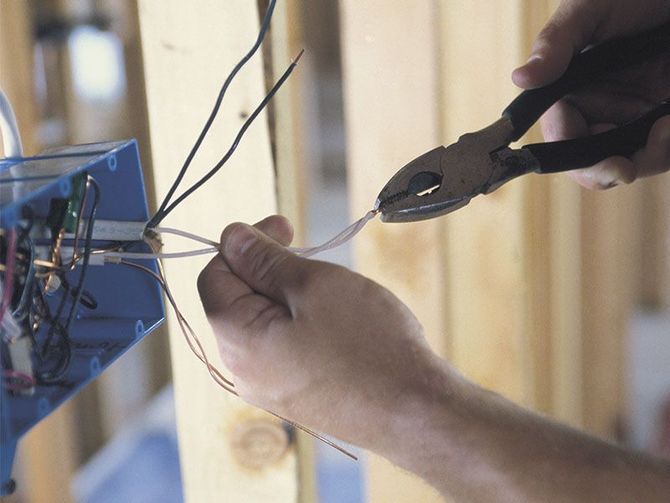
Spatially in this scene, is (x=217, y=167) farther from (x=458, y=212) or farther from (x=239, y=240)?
(x=458, y=212)

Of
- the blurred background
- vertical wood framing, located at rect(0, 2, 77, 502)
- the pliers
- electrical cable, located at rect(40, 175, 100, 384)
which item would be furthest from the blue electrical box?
vertical wood framing, located at rect(0, 2, 77, 502)

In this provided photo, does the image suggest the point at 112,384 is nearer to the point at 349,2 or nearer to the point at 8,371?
the point at 349,2

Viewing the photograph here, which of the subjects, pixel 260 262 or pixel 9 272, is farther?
pixel 260 262

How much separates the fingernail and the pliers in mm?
98

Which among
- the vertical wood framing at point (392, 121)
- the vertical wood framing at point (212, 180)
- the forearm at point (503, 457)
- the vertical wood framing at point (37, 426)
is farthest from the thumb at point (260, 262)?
the vertical wood framing at point (37, 426)

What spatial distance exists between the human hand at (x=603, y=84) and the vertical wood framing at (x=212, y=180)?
259 mm

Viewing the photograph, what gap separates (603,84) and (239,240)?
0.42m

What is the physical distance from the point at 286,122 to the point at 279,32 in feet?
0.28

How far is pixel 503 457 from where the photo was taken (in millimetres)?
555

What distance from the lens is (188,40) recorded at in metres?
0.85

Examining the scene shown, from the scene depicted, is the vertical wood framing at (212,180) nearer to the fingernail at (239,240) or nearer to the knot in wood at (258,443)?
the knot in wood at (258,443)

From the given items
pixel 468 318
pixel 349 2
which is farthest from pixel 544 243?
pixel 349 2

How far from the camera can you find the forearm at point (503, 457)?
21.5 inches

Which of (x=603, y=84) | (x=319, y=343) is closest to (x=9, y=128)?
(x=319, y=343)
